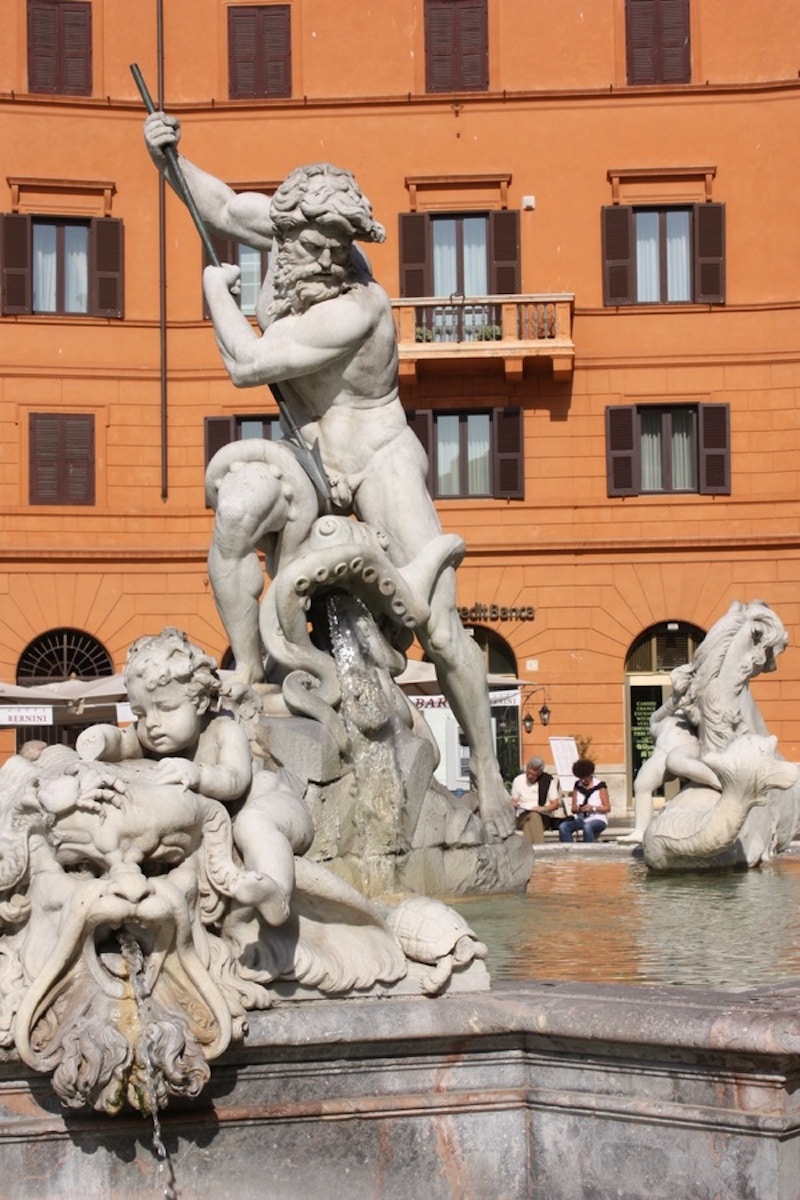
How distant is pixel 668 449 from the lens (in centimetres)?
3222

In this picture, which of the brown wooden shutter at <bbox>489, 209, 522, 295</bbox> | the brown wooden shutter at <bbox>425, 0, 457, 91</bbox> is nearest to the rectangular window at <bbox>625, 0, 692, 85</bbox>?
the brown wooden shutter at <bbox>425, 0, 457, 91</bbox>

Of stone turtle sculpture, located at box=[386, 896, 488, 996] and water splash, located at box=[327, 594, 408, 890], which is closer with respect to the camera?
stone turtle sculpture, located at box=[386, 896, 488, 996]

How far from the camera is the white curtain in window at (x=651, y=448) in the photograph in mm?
32125

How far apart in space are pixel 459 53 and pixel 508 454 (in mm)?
6490

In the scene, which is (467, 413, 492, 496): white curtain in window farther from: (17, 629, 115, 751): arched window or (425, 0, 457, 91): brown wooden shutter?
(17, 629, 115, 751): arched window

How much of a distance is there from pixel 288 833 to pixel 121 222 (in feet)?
96.9

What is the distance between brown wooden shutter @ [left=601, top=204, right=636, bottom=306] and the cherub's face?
28771mm

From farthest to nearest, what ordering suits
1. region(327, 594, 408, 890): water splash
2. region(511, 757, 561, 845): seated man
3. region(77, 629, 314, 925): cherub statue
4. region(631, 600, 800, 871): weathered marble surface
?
region(511, 757, 561, 845): seated man
region(631, 600, 800, 871): weathered marble surface
region(327, 594, 408, 890): water splash
region(77, 629, 314, 925): cherub statue

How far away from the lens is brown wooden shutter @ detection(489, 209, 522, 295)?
1276 inches

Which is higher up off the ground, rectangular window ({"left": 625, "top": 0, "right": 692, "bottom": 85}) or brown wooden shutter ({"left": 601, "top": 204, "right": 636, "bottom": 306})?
rectangular window ({"left": 625, "top": 0, "right": 692, "bottom": 85})

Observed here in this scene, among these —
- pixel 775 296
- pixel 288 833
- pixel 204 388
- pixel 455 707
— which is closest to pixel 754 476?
pixel 775 296

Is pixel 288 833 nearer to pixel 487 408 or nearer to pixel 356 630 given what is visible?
pixel 356 630

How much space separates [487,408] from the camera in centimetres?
3231

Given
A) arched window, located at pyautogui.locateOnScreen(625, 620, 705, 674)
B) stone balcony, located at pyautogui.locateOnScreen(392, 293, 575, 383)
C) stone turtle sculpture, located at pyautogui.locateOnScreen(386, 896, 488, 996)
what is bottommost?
stone turtle sculpture, located at pyautogui.locateOnScreen(386, 896, 488, 996)
